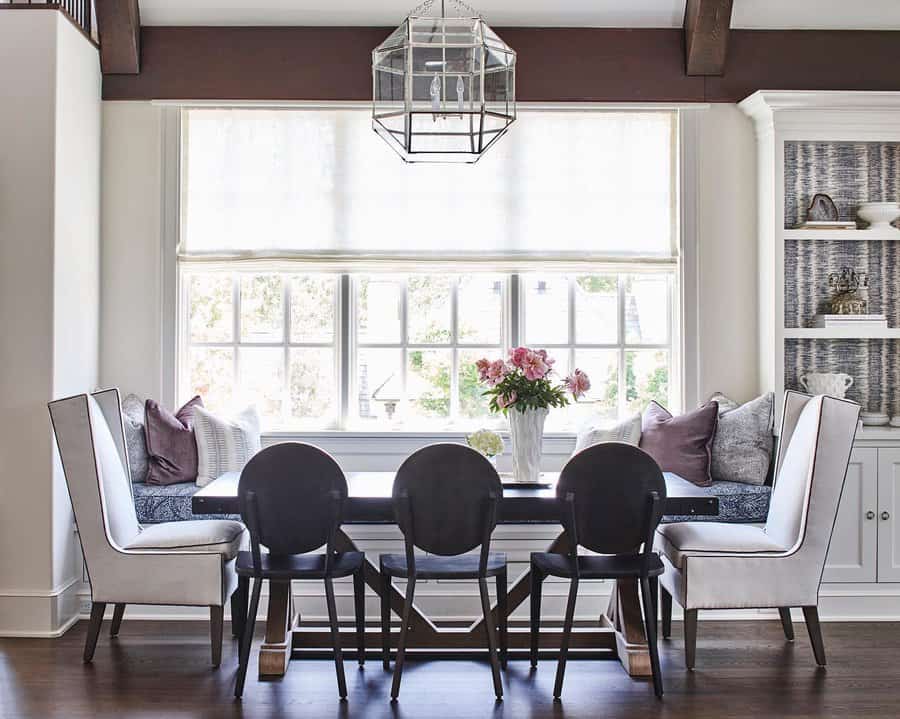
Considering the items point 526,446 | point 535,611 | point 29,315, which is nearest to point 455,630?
point 535,611

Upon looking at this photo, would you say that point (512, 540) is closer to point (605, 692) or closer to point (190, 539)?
point (605, 692)

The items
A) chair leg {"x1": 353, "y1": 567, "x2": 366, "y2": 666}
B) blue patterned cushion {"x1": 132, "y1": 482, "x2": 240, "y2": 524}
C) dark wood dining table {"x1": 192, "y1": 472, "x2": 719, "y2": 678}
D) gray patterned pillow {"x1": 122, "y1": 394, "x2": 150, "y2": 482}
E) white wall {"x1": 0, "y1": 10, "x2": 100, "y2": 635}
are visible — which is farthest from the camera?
gray patterned pillow {"x1": 122, "y1": 394, "x2": 150, "y2": 482}

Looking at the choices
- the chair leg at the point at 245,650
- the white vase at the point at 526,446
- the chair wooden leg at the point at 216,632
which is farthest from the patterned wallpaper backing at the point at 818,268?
the chair wooden leg at the point at 216,632

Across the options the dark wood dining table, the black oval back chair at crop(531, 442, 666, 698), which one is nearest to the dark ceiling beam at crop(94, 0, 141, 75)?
the dark wood dining table

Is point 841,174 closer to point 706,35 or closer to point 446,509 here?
point 706,35

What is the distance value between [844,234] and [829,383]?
0.76 metres

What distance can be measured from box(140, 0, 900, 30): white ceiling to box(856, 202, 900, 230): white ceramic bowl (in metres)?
0.99

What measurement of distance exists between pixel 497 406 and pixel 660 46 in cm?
235

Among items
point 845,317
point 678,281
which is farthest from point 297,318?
point 845,317

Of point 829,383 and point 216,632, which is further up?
point 829,383

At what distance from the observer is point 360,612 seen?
11.7ft

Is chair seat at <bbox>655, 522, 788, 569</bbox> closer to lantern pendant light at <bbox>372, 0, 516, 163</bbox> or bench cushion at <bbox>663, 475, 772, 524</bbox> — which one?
bench cushion at <bbox>663, 475, 772, 524</bbox>

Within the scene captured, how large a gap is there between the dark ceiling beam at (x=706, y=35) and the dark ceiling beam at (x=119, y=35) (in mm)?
2892

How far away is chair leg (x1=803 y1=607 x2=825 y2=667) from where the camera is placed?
3590mm
